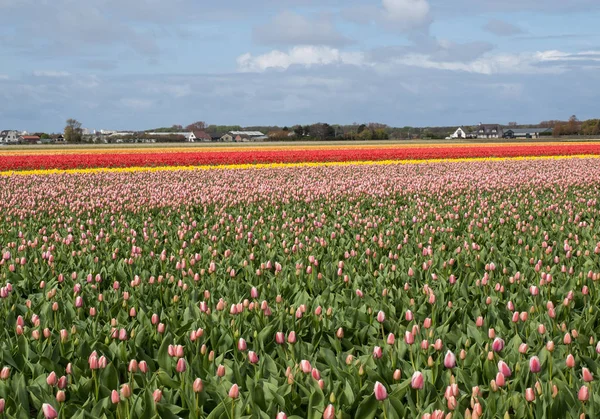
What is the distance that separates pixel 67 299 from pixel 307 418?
12.1 feet

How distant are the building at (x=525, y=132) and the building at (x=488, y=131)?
6.97 ft

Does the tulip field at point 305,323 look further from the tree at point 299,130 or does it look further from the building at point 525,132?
the building at point 525,132

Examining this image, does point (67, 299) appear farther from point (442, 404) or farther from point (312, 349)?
point (442, 404)

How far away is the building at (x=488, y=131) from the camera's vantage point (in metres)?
157

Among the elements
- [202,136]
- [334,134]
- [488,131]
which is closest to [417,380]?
[334,134]

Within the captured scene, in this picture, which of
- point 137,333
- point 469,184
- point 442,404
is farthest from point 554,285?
point 469,184

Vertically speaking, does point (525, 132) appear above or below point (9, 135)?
below

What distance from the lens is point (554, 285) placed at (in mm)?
6910

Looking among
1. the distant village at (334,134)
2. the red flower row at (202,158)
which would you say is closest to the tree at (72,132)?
the distant village at (334,134)

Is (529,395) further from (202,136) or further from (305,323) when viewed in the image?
(202,136)

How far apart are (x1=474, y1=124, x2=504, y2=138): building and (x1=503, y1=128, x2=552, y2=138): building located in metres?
2.12

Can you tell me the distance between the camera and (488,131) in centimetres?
16188

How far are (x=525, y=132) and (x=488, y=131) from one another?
9261 mm

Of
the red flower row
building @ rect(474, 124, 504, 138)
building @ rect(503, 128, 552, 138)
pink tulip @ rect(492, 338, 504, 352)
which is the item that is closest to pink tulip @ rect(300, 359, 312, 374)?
pink tulip @ rect(492, 338, 504, 352)
